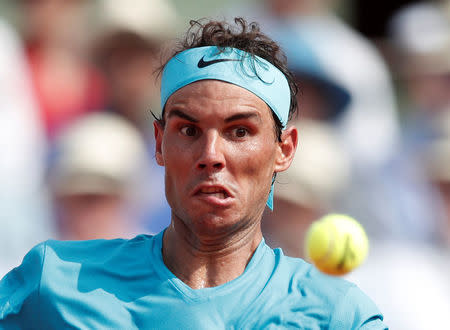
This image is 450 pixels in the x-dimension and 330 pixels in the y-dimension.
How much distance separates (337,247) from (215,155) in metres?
0.56

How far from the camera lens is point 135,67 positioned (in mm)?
5652

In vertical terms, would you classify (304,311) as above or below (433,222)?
below

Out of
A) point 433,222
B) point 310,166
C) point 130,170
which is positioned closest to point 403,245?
point 433,222

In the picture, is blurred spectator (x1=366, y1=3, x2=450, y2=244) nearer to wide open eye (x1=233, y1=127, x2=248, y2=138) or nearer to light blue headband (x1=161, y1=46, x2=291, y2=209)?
light blue headband (x1=161, y1=46, x2=291, y2=209)

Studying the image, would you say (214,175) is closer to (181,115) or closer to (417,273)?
(181,115)

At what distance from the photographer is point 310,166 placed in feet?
17.6

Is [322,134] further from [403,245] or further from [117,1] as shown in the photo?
[117,1]

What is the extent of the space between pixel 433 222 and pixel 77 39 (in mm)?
2872

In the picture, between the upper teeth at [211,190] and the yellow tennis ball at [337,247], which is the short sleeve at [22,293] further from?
the yellow tennis ball at [337,247]

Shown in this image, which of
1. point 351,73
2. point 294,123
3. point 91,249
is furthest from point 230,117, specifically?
point 351,73

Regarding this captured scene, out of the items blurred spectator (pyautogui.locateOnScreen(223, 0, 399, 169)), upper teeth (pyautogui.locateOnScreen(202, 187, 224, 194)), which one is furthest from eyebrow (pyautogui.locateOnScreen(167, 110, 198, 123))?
blurred spectator (pyautogui.locateOnScreen(223, 0, 399, 169))

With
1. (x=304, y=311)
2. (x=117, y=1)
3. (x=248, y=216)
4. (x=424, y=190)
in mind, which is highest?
(x=117, y=1)

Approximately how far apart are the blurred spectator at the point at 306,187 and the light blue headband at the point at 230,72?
1773mm

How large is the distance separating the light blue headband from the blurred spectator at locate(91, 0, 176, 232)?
7.28ft
